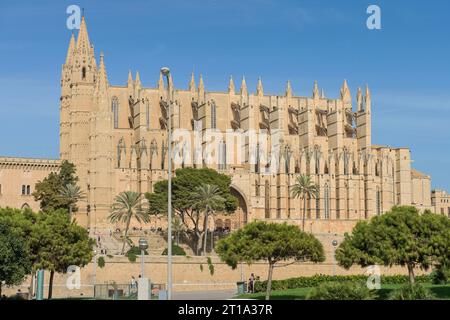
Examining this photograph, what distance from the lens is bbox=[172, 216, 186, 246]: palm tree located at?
225ft

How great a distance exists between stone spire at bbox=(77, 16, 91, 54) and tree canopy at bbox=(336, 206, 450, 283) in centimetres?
4701

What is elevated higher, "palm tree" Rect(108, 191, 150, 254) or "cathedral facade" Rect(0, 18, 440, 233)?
"cathedral facade" Rect(0, 18, 440, 233)

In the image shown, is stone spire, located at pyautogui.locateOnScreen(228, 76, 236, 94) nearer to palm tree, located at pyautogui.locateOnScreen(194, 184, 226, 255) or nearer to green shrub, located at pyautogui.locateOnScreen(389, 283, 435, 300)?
palm tree, located at pyautogui.locateOnScreen(194, 184, 226, 255)

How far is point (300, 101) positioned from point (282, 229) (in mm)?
53948

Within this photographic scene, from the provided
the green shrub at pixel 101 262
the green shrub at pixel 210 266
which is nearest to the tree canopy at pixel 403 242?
the green shrub at pixel 210 266

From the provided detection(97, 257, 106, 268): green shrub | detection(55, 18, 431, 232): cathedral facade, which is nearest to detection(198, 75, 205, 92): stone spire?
detection(55, 18, 431, 232): cathedral facade

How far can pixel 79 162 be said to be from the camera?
79250 millimetres

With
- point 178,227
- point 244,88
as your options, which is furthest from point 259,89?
point 178,227

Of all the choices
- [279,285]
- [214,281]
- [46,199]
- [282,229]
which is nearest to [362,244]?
[282,229]

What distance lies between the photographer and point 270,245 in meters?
40.6

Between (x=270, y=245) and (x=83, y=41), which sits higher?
(x=83, y=41)

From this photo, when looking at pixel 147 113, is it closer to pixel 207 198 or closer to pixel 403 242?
pixel 207 198

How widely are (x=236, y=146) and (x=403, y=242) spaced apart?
46720 millimetres
